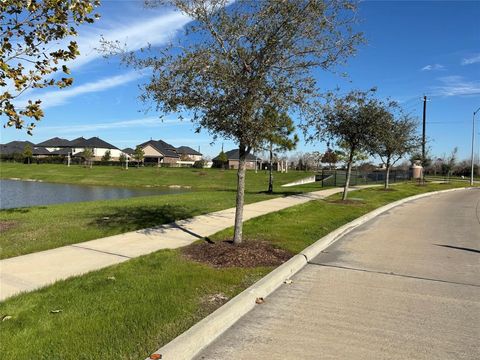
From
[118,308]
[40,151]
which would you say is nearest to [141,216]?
[118,308]

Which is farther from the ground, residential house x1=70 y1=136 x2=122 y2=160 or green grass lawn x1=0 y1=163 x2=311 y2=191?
residential house x1=70 y1=136 x2=122 y2=160

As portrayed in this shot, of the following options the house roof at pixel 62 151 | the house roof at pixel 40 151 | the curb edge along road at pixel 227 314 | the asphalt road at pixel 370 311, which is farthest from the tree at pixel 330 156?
the house roof at pixel 40 151

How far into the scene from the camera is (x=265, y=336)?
15.3 feet

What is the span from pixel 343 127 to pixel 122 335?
16847 mm

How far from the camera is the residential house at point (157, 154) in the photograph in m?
114

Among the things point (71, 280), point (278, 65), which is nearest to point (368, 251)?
point (278, 65)

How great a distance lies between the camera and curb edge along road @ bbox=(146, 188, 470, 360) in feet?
13.2

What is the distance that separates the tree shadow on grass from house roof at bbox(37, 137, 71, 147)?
378ft

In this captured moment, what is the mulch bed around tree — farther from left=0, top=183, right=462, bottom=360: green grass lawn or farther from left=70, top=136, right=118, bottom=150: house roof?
left=70, top=136, right=118, bottom=150: house roof

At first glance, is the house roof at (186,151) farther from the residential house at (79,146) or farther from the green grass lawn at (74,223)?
the green grass lawn at (74,223)

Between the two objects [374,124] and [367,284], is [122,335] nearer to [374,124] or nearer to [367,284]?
[367,284]

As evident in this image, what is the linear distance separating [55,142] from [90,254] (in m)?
126

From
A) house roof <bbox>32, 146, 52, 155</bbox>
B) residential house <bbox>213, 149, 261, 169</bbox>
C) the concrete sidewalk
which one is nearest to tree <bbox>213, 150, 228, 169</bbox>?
residential house <bbox>213, 149, 261, 169</bbox>

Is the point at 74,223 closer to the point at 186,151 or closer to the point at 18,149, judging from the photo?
the point at 186,151
